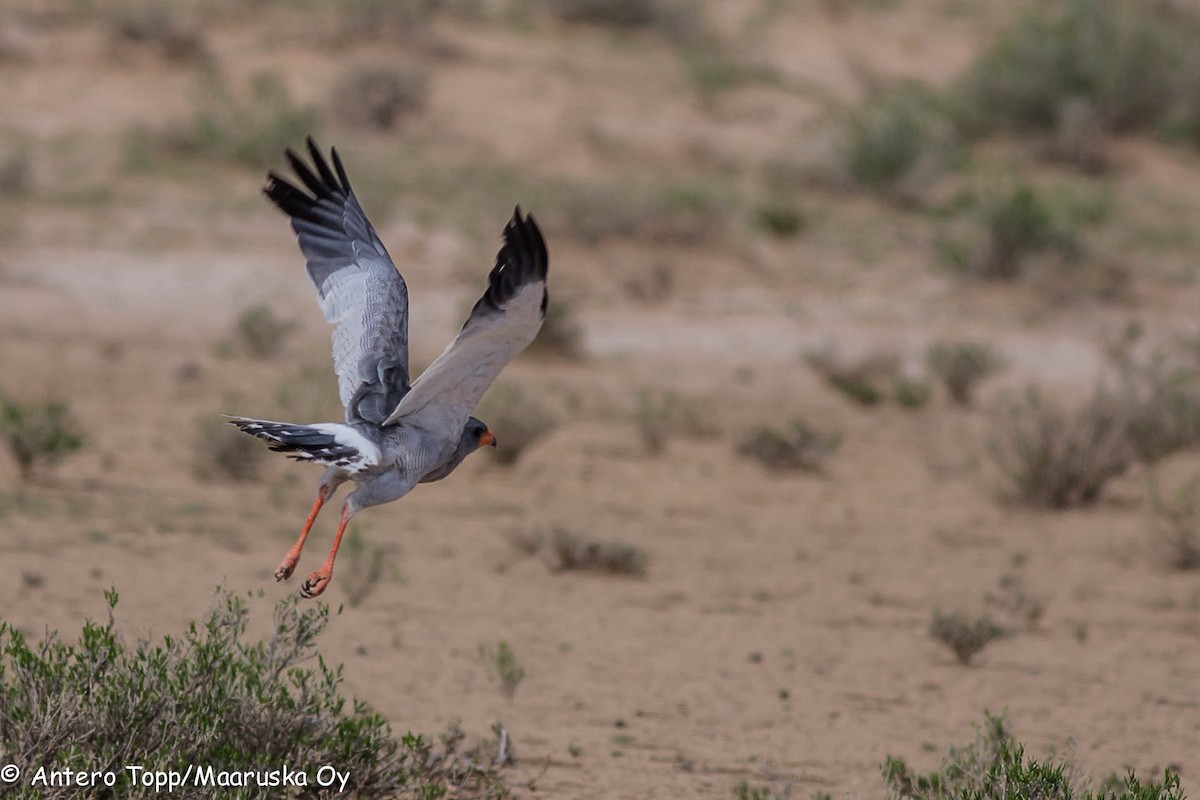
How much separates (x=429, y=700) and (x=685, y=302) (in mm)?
9014

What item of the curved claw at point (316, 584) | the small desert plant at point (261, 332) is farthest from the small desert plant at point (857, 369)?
the curved claw at point (316, 584)

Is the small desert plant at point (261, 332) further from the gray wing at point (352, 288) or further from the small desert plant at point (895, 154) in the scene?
the small desert plant at point (895, 154)

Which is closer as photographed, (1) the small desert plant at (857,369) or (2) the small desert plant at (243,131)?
(1) the small desert plant at (857,369)

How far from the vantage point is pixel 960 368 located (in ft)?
45.1

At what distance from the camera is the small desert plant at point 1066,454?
11453 mm

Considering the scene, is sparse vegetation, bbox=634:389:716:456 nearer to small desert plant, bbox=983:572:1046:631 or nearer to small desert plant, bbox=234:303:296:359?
small desert plant, bbox=234:303:296:359

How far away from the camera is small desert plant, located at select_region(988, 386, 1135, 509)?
1145 centimetres

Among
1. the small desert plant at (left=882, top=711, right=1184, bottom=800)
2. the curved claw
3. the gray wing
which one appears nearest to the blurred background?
the small desert plant at (left=882, top=711, right=1184, bottom=800)

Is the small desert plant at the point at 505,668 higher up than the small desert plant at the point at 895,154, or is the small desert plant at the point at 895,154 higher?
the small desert plant at the point at 895,154

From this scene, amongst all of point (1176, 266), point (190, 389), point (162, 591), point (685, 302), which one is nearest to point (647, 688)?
point (162, 591)

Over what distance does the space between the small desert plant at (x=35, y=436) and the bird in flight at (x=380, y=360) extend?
3.48 m

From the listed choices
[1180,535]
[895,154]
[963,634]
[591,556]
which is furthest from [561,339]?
[895,154]

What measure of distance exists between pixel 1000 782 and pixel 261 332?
9159 mm

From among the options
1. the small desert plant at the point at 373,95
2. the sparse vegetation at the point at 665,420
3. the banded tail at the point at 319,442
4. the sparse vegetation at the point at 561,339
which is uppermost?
the small desert plant at the point at 373,95
